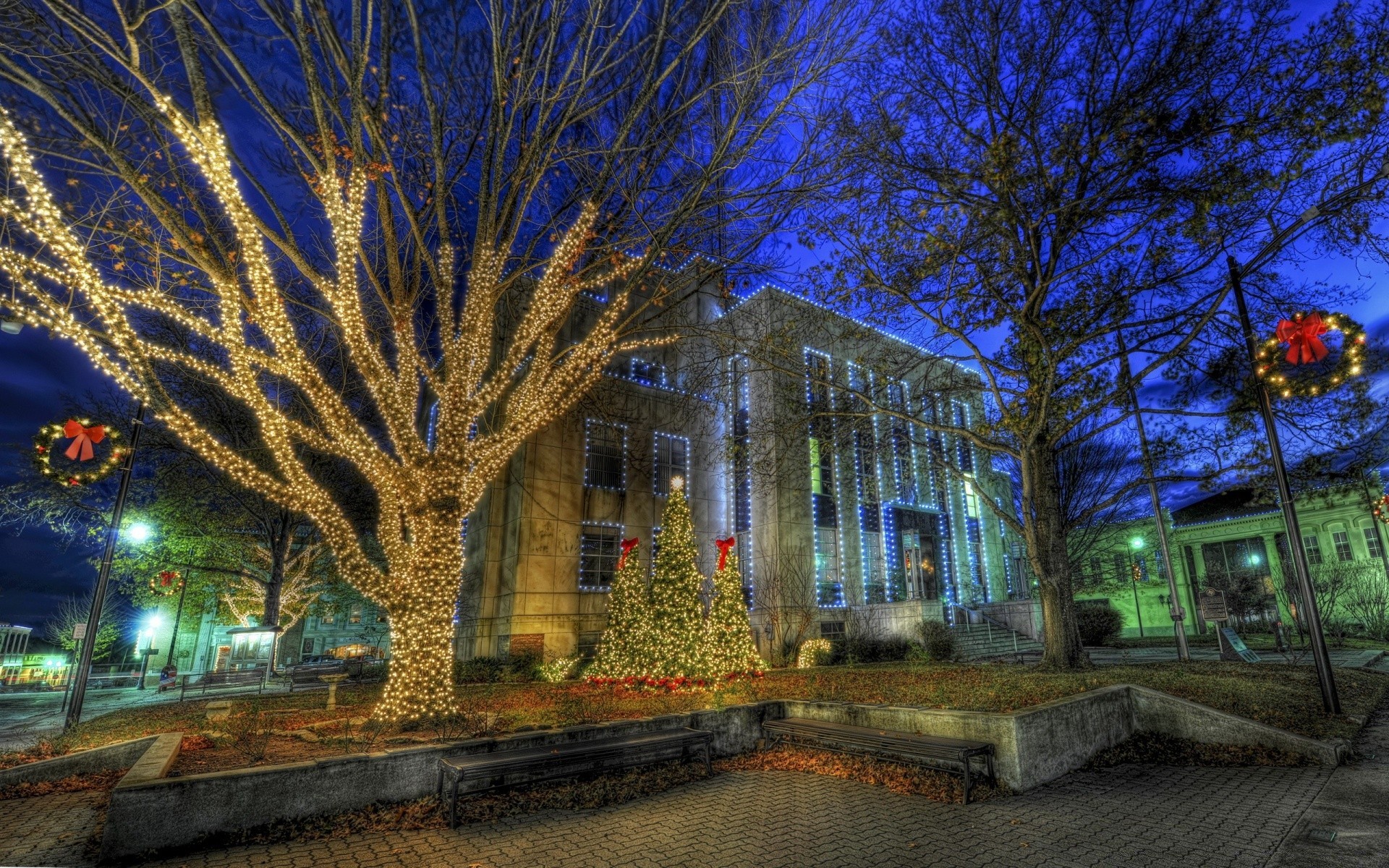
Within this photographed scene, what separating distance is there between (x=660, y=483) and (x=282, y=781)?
18.7m

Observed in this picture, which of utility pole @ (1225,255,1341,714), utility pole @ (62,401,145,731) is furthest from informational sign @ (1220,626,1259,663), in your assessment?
utility pole @ (62,401,145,731)

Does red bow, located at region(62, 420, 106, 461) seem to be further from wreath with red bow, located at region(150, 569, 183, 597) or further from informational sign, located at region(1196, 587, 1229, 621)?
informational sign, located at region(1196, 587, 1229, 621)

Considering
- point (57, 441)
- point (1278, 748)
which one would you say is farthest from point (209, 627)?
point (1278, 748)

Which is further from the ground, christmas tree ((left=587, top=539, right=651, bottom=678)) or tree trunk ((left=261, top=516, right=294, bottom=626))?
tree trunk ((left=261, top=516, right=294, bottom=626))

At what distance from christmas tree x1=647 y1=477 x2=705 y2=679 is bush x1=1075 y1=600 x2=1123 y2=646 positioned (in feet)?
54.3

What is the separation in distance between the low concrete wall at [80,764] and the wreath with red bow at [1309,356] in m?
16.7

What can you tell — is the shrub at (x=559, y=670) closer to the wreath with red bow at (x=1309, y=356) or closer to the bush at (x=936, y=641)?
the bush at (x=936, y=641)

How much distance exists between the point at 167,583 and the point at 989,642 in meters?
31.9

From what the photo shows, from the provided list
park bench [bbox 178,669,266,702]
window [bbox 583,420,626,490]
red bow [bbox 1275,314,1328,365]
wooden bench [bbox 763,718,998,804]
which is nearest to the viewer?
wooden bench [bbox 763,718,998,804]

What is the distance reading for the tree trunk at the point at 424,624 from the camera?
28.1ft

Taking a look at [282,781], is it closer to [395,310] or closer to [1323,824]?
[395,310]

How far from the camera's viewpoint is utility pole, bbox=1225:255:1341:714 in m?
8.70

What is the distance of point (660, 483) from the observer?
24.4 m

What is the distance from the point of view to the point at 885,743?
7.46 metres
